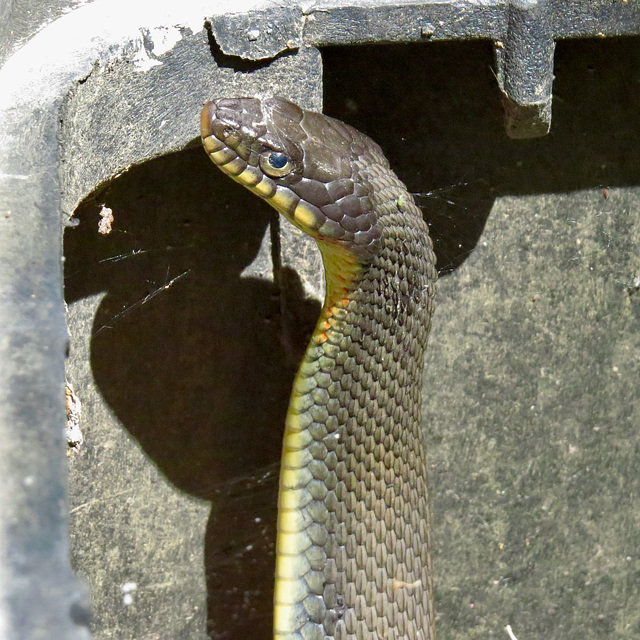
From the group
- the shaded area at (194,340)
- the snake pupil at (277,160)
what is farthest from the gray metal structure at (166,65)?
the snake pupil at (277,160)

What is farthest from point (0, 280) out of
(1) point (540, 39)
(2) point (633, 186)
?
(2) point (633, 186)

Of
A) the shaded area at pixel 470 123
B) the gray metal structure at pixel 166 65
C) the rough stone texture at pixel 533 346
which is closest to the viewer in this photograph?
the gray metal structure at pixel 166 65

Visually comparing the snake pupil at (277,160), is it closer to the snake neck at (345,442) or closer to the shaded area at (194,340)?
the snake neck at (345,442)

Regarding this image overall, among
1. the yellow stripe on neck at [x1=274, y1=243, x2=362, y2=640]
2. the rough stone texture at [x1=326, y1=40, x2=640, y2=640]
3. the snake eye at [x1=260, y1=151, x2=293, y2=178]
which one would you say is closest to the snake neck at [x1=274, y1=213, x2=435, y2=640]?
the yellow stripe on neck at [x1=274, y1=243, x2=362, y2=640]

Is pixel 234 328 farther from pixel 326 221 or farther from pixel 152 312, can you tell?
pixel 326 221

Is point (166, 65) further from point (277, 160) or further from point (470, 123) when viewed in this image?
point (470, 123)

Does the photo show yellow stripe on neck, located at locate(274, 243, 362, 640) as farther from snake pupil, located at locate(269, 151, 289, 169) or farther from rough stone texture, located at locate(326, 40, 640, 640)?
rough stone texture, located at locate(326, 40, 640, 640)

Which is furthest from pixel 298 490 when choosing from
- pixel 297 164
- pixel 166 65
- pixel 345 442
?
pixel 166 65
